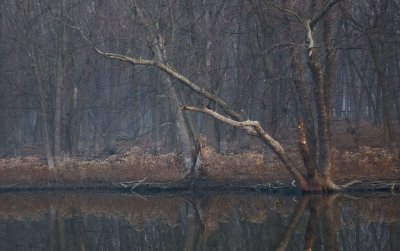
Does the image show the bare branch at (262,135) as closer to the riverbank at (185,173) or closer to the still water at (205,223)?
the riverbank at (185,173)

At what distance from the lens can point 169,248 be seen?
14.8m

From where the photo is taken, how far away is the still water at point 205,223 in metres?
14.6

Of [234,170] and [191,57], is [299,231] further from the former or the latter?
[191,57]

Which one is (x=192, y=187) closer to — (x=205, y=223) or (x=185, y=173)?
(x=185, y=173)

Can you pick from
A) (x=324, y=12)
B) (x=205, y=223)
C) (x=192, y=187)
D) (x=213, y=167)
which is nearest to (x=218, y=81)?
(x=213, y=167)

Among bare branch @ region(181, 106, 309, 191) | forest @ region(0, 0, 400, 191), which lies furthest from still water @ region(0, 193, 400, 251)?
forest @ region(0, 0, 400, 191)

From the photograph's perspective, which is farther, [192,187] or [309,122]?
[192,187]

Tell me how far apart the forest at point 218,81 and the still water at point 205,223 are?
2030 mm

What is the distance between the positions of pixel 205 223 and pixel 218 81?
11.3 m

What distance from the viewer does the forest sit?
22.5 m

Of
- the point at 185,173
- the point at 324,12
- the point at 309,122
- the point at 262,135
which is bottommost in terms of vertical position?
the point at 185,173

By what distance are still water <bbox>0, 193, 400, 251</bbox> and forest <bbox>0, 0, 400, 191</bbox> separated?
203 cm

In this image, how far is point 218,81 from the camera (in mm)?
28438

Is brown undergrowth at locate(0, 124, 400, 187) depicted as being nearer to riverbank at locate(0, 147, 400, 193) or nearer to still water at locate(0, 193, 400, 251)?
riverbank at locate(0, 147, 400, 193)
